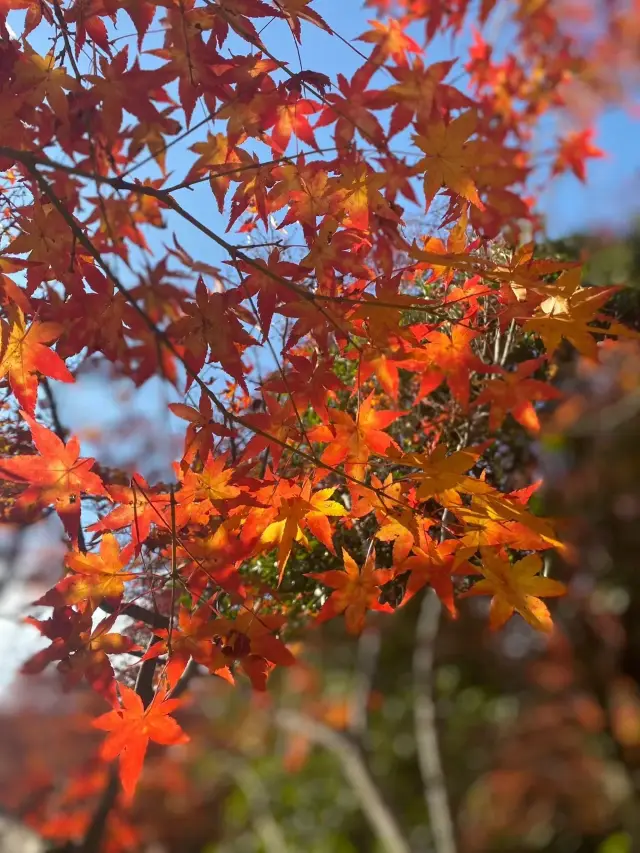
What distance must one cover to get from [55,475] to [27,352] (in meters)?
0.17

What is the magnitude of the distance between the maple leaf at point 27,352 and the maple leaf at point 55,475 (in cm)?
8

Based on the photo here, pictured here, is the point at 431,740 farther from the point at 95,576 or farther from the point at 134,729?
the point at 95,576

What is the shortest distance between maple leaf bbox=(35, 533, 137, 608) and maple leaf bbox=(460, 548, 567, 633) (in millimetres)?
504

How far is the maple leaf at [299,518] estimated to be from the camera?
0.89 metres

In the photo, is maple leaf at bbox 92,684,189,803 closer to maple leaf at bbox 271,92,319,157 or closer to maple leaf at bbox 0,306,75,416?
maple leaf at bbox 0,306,75,416

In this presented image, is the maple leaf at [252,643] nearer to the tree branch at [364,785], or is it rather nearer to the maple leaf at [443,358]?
the maple leaf at [443,358]

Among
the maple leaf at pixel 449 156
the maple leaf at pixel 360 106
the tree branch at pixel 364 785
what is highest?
the maple leaf at pixel 360 106

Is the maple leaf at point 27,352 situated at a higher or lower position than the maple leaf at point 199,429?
higher

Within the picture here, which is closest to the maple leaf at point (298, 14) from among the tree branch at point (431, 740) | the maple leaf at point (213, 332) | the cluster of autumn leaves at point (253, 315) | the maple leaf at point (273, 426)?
the cluster of autumn leaves at point (253, 315)

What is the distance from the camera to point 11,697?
2.14 metres

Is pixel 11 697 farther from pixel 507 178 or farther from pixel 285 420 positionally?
pixel 507 178

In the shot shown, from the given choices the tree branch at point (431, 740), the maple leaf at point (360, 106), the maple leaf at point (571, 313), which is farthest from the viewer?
the tree branch at point (431, 740)

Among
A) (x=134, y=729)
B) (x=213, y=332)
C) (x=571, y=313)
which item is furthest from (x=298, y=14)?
(x=134, y=729)

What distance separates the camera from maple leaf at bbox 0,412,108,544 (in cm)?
81
